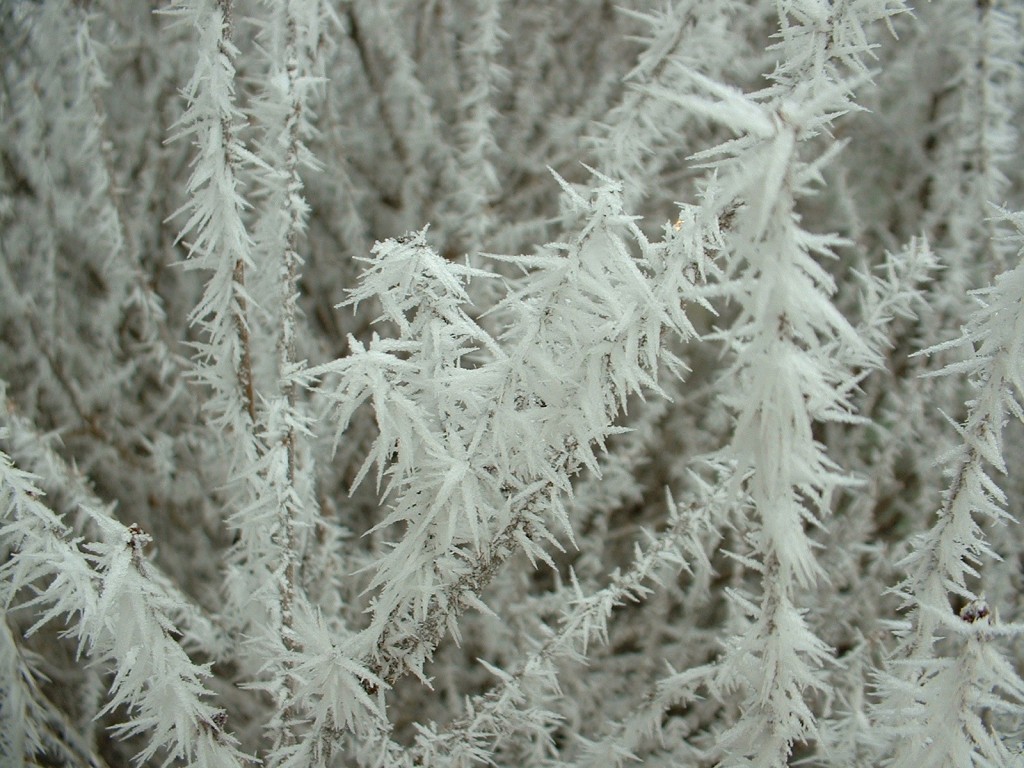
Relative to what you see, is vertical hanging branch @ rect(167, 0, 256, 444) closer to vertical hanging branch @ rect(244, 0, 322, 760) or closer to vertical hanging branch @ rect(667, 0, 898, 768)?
vertical hanging branch @ rect(244, 0, 322, 760)

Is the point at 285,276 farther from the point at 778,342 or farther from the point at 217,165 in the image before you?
the point at 778,342

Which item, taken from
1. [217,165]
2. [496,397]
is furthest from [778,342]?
[217,165]

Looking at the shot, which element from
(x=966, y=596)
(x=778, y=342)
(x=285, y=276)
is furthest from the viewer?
(x=285, y=276)

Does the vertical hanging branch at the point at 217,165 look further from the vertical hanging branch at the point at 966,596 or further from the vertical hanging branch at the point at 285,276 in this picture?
the vertical hanging branch at the point at 966,596

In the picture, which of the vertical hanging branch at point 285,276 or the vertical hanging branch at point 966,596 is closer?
the vertical hanging branch at point 966,596

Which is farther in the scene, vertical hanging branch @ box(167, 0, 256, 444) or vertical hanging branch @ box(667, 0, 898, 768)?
vertical hanging branch @ box(167, 0, 256, 444)

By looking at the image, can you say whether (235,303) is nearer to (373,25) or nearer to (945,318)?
(373,25)

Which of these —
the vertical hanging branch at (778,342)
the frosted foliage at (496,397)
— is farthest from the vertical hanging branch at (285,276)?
the vertical hanging branch at (778,342)

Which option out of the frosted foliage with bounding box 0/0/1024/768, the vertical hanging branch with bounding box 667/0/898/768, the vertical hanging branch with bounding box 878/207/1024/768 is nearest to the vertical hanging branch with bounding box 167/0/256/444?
the frosted foliage with bounding box 0/0/1024/768

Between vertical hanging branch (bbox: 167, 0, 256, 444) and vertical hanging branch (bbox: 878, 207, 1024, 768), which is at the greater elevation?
vertical hanging branch (bbox: 167, 0, 256, 444)
